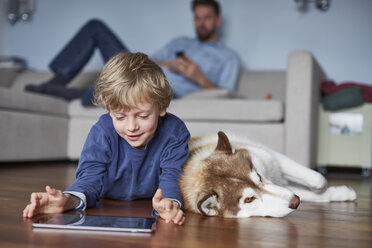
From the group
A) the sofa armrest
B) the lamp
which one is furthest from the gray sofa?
the lamp

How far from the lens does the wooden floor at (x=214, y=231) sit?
961 mm

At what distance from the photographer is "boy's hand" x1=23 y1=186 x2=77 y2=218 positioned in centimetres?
117

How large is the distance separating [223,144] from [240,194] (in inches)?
8.9

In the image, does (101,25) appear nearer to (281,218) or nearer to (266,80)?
(266,80)

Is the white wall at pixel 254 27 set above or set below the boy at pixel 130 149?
above

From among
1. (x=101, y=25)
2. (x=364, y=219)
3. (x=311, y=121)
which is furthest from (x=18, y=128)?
(x=364, y=219)

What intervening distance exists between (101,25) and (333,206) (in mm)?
3017

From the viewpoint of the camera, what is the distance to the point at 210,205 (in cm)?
137

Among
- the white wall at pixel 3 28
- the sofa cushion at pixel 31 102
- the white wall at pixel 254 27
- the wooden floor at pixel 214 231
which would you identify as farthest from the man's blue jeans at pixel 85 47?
the wooden floor at pixel 214 231

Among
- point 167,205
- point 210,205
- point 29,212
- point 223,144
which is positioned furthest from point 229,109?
point 29,212

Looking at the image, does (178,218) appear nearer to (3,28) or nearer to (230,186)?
(230,186)

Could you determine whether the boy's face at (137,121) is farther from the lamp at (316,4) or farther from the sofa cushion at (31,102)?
the lamp at (316,4)

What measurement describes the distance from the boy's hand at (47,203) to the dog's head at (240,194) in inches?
17.6

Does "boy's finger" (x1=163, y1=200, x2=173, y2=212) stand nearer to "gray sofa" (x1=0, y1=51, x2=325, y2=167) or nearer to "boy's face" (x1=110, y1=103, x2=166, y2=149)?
"boy's face" (x1=110, y1=103, x2=166, y2=149)
